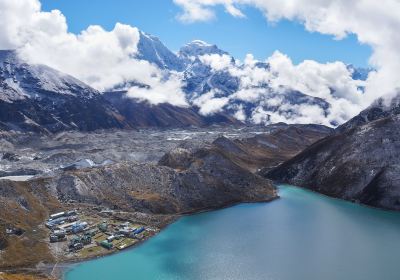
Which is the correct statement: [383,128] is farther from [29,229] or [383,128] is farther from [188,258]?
[29,229]

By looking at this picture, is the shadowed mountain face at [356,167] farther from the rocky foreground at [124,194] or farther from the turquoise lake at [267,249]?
the rocky foreground at [124,194]

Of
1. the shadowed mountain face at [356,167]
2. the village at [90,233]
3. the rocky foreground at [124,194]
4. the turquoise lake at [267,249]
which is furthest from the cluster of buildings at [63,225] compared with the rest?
the shadowed mountain face at [356,167]

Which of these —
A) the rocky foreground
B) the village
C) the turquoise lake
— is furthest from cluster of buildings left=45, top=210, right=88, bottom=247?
the turquoise lake

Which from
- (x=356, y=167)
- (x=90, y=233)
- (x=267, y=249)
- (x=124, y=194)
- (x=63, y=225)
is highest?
(x=356, y=167)

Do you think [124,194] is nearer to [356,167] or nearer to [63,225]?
[63,225]

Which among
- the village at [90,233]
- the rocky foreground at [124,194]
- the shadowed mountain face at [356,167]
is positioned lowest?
the village at [90,233]

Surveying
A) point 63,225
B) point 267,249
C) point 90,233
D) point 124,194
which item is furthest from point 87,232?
point 267,249

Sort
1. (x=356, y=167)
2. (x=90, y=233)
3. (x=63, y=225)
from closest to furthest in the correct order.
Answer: (x=90, y=233), (x=63, y=225), (x=356, y=167)
